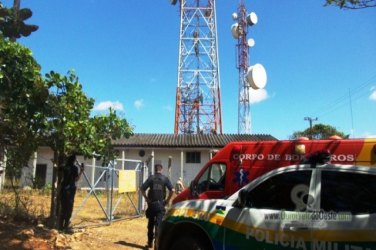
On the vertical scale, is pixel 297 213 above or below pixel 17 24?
below

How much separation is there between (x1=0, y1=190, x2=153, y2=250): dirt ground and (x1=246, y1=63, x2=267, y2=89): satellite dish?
9237 mm

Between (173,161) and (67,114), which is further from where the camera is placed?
(173,161)

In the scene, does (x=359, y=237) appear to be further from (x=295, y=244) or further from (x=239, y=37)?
(x=239, y=37)

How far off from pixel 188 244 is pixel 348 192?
2.33m

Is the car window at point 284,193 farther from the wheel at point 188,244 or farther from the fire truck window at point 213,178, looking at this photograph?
the fire truck window at point 213,178

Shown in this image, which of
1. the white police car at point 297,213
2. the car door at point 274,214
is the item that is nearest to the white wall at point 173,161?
the white police car at point 297,213

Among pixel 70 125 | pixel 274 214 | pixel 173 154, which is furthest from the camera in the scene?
pixel 173 154

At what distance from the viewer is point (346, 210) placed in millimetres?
4930

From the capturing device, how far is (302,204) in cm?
527

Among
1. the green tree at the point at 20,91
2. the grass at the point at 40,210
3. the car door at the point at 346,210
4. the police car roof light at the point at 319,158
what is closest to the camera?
the car door at the point at 346,210

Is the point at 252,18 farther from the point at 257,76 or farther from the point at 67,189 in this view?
the point at 67,189

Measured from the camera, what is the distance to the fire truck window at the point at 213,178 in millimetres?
A: 10914

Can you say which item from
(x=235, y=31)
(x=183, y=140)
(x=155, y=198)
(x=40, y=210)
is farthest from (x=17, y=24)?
(x=235, y=31)

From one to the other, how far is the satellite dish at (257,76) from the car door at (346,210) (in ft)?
54.4
